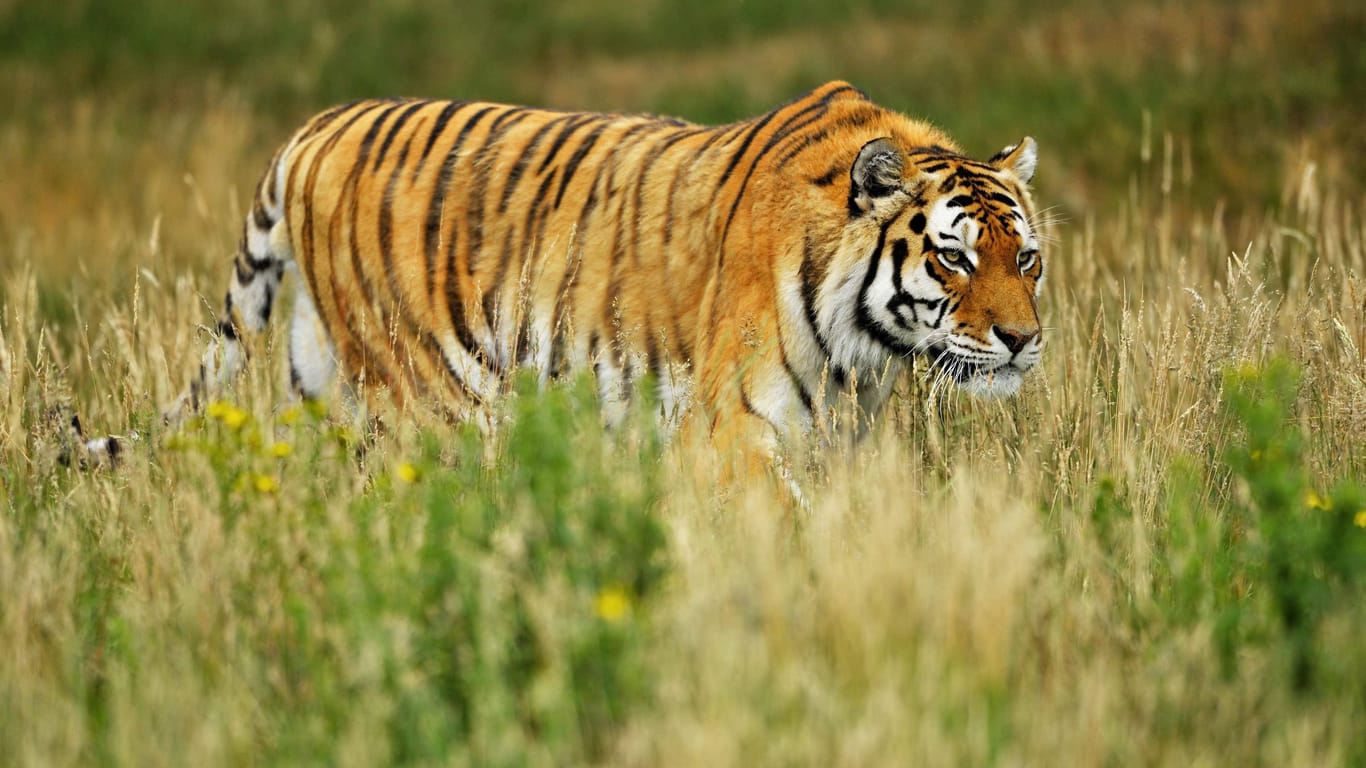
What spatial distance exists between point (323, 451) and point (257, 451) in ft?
1.66

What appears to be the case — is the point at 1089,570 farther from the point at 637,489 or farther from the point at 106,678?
the point at 106,678

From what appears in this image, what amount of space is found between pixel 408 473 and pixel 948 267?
160cm

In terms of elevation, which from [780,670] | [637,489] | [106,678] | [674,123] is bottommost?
[106,678]

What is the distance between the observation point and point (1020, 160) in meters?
4.33

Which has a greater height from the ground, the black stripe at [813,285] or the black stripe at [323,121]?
the black stripe at [323,121]

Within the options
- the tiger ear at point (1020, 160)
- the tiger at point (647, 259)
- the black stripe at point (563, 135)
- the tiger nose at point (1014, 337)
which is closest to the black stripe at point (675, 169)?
the tiger at point (647, 259)

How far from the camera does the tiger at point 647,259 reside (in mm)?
3959

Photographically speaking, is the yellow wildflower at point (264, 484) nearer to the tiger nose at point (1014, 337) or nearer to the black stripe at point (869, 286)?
the black stripe at point (869, 286)

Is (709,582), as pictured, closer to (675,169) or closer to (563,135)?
(675,169)

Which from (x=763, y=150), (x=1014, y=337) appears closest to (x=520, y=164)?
(x=763, y=150)

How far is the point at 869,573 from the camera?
2789mm

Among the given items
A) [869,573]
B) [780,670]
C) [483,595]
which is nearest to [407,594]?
[483,595]

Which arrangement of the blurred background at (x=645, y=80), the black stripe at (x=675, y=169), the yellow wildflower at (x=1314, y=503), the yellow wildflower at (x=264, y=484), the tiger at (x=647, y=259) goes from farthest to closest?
the blurred background at (x=645, y=80)
the black stripe at (x=675, y=169)
the tiger at (x=647, y=259)
the yellow wildflower at (x=1314, y=503)
the yellow wildflower at (x=264, y=484)

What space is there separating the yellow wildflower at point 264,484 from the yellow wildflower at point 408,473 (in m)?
0.26
